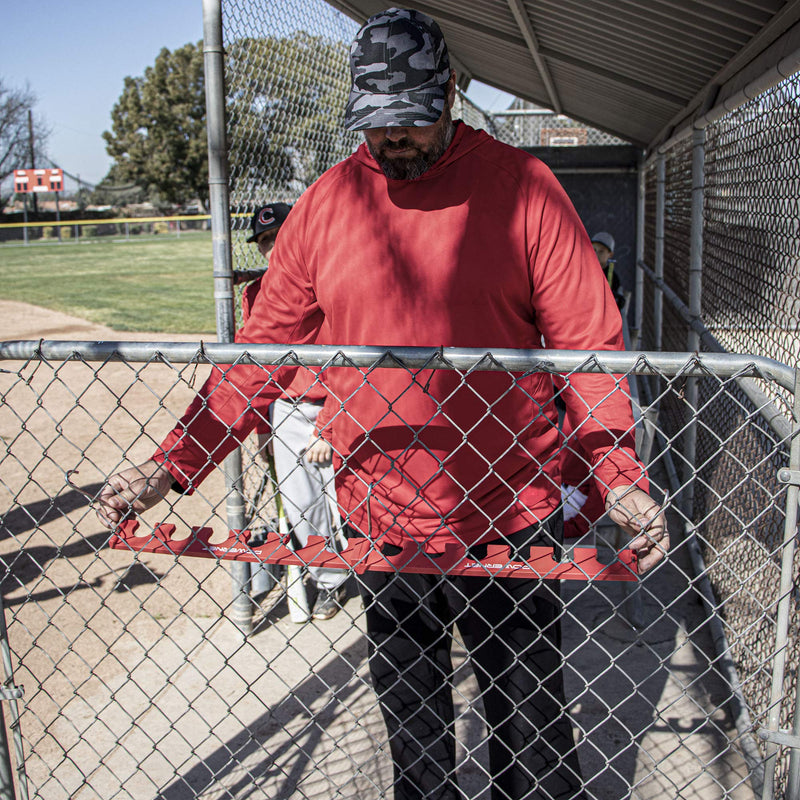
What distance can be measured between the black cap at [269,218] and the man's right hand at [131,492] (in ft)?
7.37

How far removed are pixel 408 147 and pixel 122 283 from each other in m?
19.5

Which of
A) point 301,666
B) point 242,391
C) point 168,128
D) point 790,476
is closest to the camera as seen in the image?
point 790,476

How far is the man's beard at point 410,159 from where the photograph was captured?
1.89m

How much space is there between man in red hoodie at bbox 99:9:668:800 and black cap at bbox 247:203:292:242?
2033mm

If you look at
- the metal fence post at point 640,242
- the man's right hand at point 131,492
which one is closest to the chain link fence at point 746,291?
the man's right hand at point 131,492

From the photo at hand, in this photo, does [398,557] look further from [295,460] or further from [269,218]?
[269,218]

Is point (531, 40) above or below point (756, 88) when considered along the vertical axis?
above

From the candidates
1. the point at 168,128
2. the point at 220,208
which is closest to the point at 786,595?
the point at 220,208

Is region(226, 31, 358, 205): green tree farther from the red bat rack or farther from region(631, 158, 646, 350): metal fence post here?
region(631, 158, 646, 350): metal fence post

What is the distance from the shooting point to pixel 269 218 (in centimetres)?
409

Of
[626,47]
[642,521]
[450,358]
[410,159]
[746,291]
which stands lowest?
[642,521]

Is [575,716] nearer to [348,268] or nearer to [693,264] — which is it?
[348,268]

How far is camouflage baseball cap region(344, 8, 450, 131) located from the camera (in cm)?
182

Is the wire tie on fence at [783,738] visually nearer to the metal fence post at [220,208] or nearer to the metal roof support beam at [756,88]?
the metal roof support beam at [756,88]
